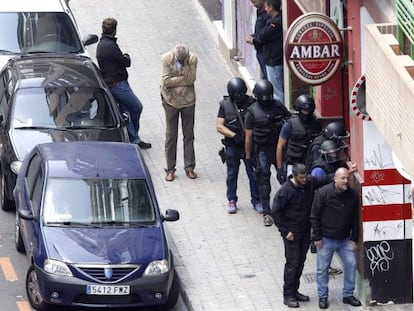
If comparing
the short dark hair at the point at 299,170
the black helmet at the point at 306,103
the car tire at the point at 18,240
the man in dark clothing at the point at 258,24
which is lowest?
the car tire at the point at 18,240

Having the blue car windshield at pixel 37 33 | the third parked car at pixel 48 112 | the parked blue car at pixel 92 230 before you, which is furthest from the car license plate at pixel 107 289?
the blue car windshield at pixel 37 33

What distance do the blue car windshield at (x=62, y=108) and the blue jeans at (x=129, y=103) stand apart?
1383 mm

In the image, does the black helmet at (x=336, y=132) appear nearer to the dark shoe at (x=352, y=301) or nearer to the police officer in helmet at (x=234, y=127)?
the dark shoe at (x=352, y=301)

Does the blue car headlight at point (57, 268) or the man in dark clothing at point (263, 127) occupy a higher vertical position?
the man in dark clothing at point (263, 127)

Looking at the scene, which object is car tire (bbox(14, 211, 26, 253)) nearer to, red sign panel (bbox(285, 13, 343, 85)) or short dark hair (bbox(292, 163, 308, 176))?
short dark hair (bbox(292, 163, 308, 176))

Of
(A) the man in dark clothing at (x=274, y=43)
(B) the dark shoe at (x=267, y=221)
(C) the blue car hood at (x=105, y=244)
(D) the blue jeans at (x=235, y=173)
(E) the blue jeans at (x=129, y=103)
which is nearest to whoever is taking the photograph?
(C) the blue car hood at (x=105, y=244)

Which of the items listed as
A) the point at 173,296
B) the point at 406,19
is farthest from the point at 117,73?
the point at 406,19

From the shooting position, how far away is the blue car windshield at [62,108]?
20.9m

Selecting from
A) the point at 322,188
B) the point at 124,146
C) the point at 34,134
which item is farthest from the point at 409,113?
the point at 34,134

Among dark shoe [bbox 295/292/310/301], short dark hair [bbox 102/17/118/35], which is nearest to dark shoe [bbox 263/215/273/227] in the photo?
dark shoe [bbox 295/292/310/301]

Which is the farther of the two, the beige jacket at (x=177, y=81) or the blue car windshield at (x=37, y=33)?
the blue car windshield at (x=37, y=33)

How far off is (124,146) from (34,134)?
76.4 inches

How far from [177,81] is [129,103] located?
5.79 ft

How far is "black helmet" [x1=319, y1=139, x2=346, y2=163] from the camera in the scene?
17.7 m
